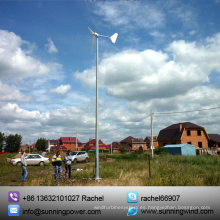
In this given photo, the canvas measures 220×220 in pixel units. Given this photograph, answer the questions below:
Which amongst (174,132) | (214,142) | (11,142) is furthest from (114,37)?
(11,142)

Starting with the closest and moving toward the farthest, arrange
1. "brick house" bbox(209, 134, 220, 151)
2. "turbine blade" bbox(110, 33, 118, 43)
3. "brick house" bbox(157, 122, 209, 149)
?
1. "turbine blade" bbox(110, 33, 118, 43)
2. "brick house" bbox(157, 122, 209, 149)
3. "brick house" bbox(209, 134, 220, 151)

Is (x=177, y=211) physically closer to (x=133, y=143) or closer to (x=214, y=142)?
(x=214, y=142)

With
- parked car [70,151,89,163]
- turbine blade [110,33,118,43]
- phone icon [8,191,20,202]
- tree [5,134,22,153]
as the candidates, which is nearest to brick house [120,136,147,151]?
tree [5,134,22,153]

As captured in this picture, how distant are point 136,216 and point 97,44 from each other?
11195 mm

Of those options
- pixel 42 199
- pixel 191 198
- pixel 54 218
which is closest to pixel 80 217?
pixel 54 218

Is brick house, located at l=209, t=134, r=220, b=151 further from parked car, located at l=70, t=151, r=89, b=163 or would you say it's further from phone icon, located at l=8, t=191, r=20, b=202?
phone icon, located at l=8, t=191, r=20, b=202

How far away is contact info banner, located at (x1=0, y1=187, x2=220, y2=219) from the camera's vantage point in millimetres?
4668

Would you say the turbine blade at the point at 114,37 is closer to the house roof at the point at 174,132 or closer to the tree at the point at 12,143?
the house roof at the point at 174,132

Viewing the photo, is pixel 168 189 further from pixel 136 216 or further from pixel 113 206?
pixel 113 206

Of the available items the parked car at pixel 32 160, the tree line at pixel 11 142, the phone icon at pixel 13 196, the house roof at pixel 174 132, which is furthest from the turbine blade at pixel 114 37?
the tree line at pixel 11 142

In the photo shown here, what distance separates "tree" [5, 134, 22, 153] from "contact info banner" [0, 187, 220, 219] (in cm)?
6219

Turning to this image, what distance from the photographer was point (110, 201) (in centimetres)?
484

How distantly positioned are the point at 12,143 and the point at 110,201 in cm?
6369

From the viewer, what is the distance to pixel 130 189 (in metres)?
4.89
